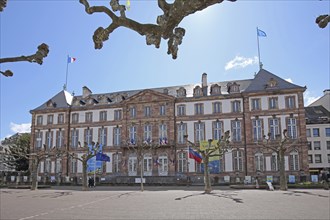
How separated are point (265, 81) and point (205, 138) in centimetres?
1090

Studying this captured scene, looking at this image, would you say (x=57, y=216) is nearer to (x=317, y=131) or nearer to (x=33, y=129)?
(x=33, y=129)

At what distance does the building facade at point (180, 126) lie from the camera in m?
39.8

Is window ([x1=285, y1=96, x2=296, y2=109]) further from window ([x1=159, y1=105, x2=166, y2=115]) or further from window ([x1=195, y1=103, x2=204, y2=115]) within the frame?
window ([x1=159, y1=105, x2=166, y2=115])

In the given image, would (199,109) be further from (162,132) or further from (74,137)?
(74,137)

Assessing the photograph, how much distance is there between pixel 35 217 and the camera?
12.2 meters

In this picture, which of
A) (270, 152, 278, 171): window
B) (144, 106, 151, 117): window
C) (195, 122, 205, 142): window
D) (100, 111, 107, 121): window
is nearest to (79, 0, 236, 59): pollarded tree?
(270, 152, 278, 171): window

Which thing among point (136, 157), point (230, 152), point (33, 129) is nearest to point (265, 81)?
point (230, 152)

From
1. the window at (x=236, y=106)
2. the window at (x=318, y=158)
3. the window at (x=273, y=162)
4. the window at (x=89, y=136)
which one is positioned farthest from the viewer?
the window at (x=318, y=158)

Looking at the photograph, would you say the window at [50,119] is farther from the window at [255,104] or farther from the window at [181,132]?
the window at [255,104]

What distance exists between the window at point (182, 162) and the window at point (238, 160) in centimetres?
643

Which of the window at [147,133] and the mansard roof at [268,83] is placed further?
the window at [147,133]

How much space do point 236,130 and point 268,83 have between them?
734cm

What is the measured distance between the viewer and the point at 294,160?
126ft

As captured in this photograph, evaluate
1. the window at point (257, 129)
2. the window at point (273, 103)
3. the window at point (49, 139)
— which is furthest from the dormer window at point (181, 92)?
the window at point (49, 139)
